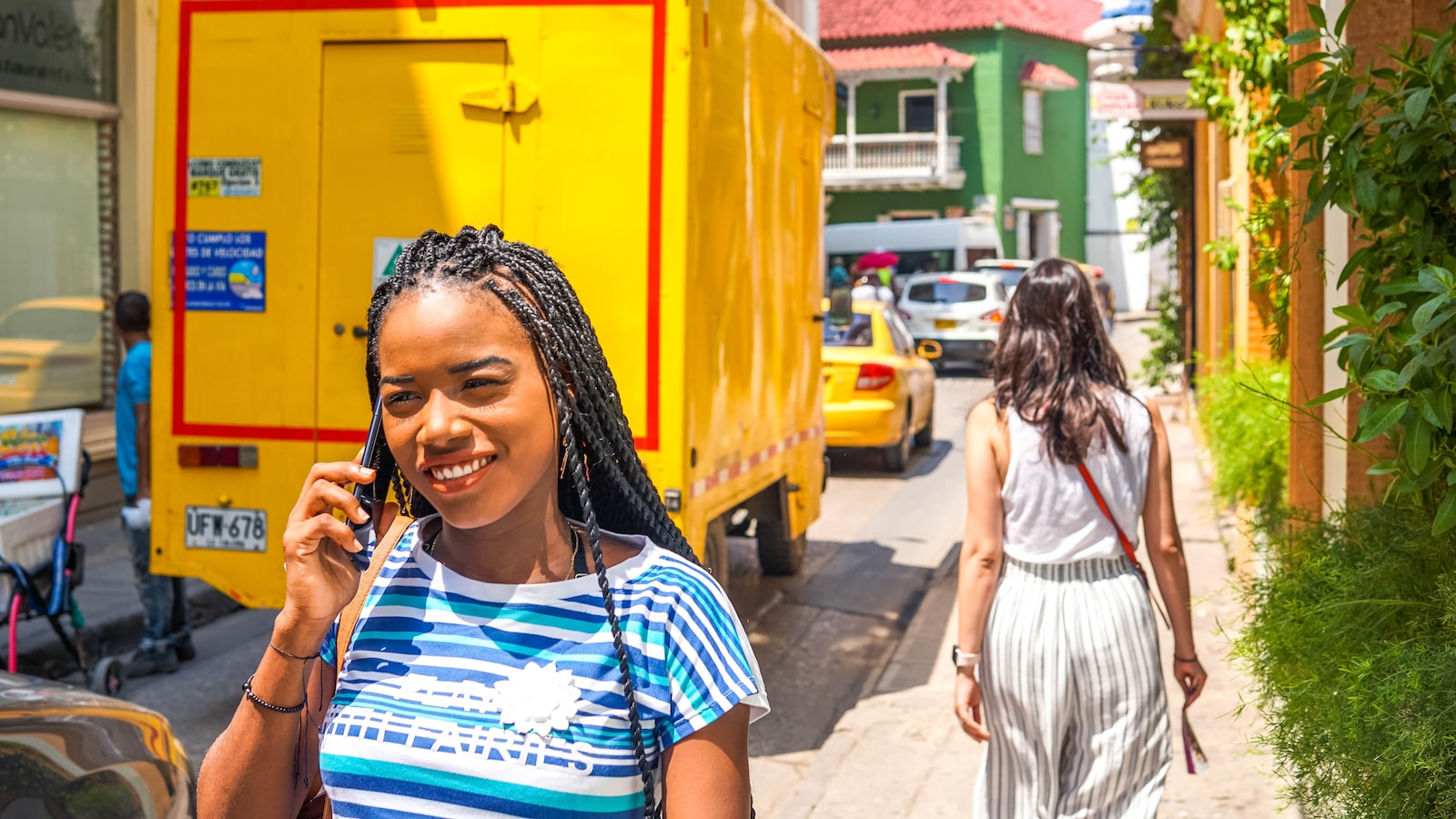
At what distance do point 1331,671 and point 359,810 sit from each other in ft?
7.88

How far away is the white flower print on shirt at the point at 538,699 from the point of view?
6.15 feet

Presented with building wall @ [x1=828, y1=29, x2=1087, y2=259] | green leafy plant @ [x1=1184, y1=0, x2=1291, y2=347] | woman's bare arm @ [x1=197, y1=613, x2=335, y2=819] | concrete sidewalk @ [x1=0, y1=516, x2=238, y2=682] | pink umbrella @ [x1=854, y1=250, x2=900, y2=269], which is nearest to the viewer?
woman's bare arm @ [x1=197, y1=613, x2=335, y2=819]

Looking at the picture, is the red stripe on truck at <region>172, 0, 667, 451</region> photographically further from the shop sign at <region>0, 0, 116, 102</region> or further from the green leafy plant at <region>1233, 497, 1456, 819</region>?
the shop sign at <region>0, 0, 116, 102</region>

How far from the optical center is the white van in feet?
117

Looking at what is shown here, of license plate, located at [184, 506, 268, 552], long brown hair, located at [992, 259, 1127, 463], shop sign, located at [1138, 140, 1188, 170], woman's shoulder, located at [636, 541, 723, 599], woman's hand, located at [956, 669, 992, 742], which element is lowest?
woman's hand, located at [956, 669, 992, 742]

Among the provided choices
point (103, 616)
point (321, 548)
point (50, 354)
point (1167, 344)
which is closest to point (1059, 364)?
point (321, 548)

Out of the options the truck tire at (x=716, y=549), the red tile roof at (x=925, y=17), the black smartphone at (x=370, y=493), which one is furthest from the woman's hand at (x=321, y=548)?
the red tile roof at (x=925, y=17)

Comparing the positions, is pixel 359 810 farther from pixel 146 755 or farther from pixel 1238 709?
pixel 1238 709

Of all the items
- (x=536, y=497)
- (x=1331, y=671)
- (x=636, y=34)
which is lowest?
(x=1331, y=671)

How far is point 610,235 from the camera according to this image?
5785 millimetres

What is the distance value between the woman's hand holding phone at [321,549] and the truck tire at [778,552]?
303 inches

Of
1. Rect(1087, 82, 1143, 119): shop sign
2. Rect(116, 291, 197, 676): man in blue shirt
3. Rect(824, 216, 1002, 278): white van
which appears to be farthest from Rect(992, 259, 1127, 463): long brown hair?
Rect(824, 216, 1002, 278): white van

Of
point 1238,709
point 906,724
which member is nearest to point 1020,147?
point 906,724

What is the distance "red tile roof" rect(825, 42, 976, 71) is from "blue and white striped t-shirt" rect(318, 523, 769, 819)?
1703 inches
